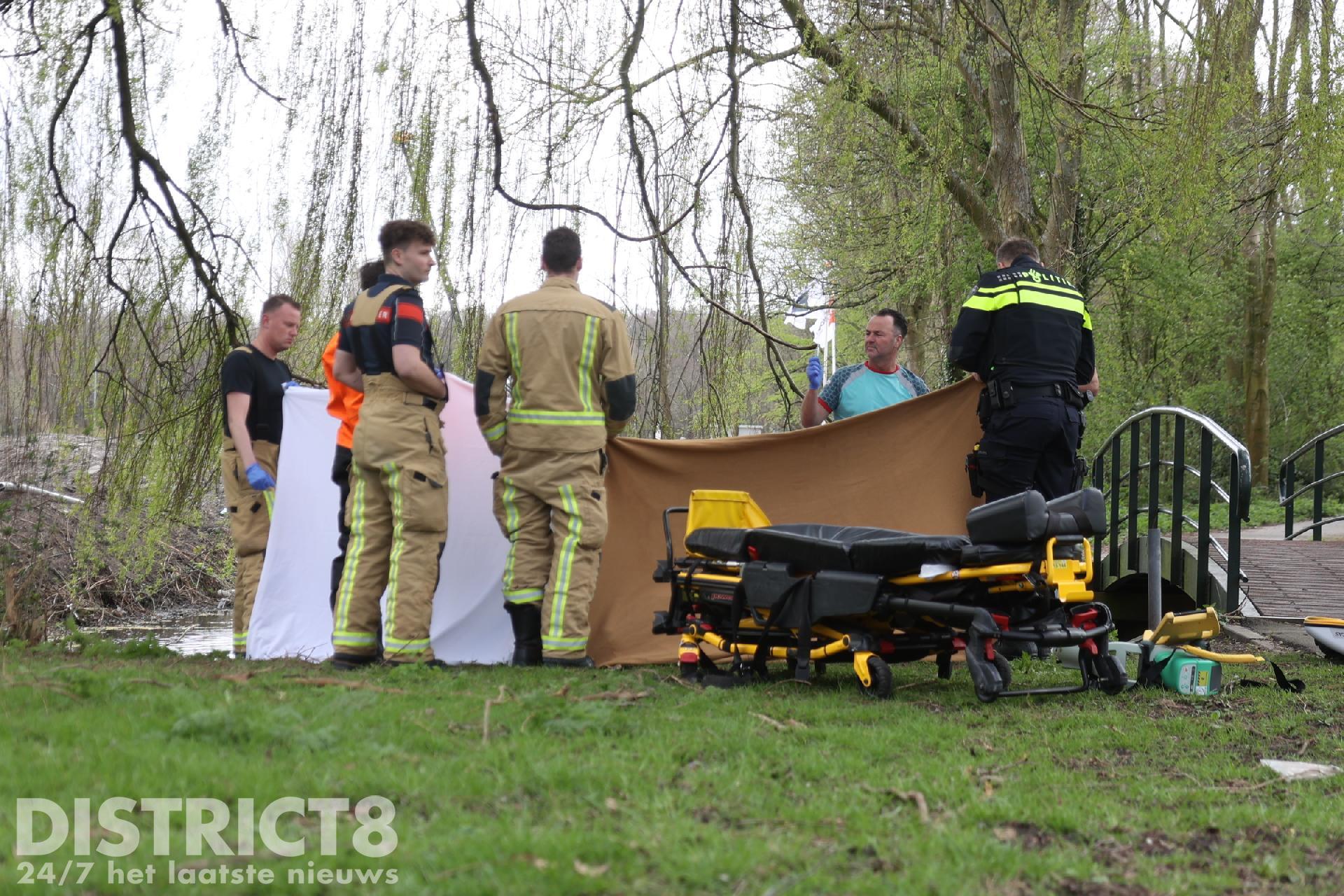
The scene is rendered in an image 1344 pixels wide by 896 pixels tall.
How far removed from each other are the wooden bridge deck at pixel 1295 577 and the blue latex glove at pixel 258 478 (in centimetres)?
618

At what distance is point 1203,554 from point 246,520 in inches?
233

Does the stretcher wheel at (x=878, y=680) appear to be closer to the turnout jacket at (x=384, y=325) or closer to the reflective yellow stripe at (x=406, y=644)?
the reflective yellow stripe at (x=406, y=644)

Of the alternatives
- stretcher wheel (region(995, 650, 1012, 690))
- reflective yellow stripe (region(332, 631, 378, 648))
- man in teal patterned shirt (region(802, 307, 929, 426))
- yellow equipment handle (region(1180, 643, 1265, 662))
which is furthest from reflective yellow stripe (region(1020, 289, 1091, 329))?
reflective yellow stripe (region(332, 631, 378, 648))

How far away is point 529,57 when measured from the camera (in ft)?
18.0

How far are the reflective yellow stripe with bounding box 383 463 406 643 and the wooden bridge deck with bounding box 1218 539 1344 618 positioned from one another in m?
5.57

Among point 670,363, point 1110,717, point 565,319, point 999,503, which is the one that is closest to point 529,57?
point 565,319

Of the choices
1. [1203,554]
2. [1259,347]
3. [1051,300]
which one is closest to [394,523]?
[1051,300]

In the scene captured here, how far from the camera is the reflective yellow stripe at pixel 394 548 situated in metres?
5.80

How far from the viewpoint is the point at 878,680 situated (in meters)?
5.11

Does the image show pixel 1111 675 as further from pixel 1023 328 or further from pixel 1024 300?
pixel 1024 300

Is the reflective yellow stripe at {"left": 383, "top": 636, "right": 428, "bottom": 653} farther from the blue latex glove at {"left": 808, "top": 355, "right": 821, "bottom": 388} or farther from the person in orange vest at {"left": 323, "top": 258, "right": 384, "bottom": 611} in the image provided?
the blue latex glove at {"left": 808, "top": 355, "right": 821, "bottom": 388}

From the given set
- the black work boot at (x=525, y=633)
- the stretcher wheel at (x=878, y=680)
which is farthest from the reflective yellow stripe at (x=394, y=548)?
the stretcher wheel at (x=878, y=680)

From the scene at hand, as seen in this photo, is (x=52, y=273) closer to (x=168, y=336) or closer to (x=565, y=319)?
(x=168, y=336)

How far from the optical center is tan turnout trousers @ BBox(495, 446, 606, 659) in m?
5.89
